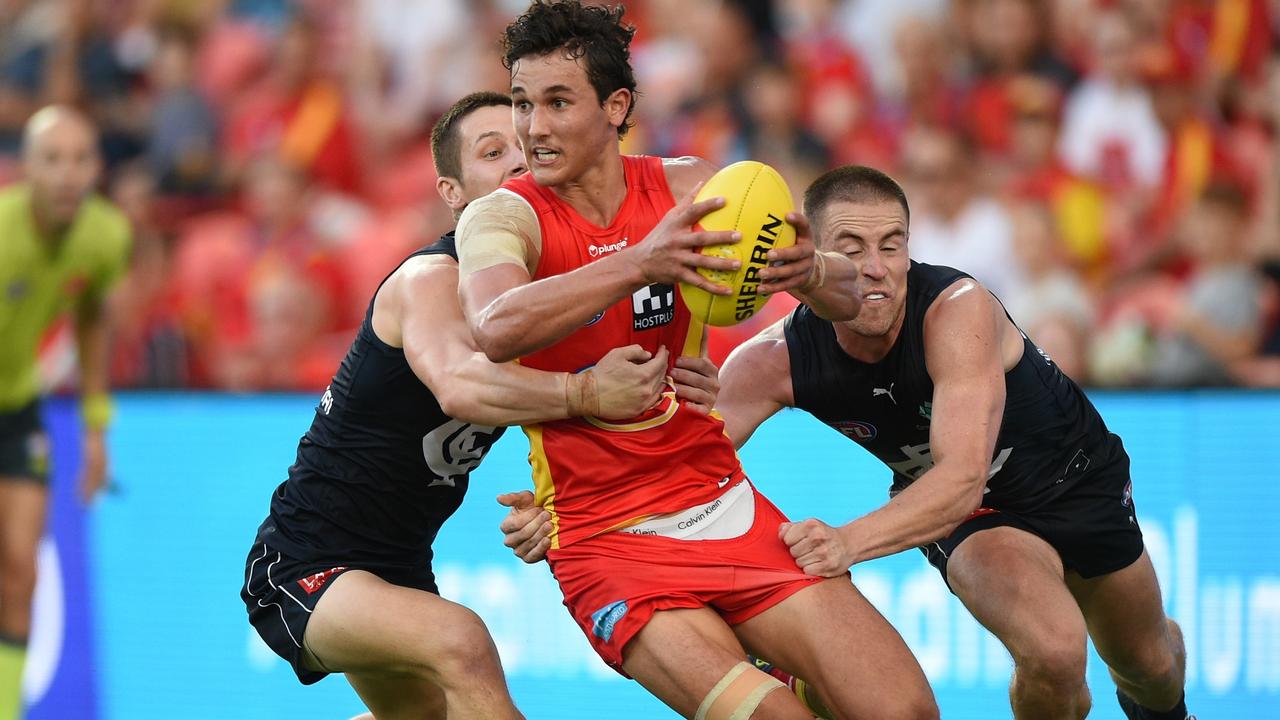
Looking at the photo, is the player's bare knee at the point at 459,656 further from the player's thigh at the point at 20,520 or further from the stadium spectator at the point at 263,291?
the stadium spectator at the point at 263,291

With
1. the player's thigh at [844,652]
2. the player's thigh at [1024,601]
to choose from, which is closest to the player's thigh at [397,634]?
the player's thigh at [844,652]

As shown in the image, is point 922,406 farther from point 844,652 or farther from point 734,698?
point 734,698

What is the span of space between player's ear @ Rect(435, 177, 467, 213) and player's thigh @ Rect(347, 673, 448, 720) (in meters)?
1.69

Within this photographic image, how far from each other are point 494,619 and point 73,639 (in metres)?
2.58

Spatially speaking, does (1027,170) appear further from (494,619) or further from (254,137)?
(254,137)

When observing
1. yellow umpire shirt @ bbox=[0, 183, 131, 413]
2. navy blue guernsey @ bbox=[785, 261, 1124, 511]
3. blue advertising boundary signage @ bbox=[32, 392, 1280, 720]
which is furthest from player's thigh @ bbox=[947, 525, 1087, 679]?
yellow umpire shirt @ bbox=[0, 183, 131, 413]

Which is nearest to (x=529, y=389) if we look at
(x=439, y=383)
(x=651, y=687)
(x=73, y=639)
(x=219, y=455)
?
(x=439, y=383)

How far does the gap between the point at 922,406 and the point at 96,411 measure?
492 centimetres

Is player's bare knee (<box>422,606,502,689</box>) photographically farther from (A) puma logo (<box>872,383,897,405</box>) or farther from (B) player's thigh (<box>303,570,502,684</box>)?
(A) puma logo (<box>872,383,897,405</box>)

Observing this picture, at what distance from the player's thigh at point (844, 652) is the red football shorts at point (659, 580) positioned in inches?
2.3

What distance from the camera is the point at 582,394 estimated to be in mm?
4289

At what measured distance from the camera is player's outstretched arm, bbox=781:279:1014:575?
4.60 meters

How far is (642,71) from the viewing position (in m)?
11.0

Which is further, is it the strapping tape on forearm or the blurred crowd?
the blurred crowd
